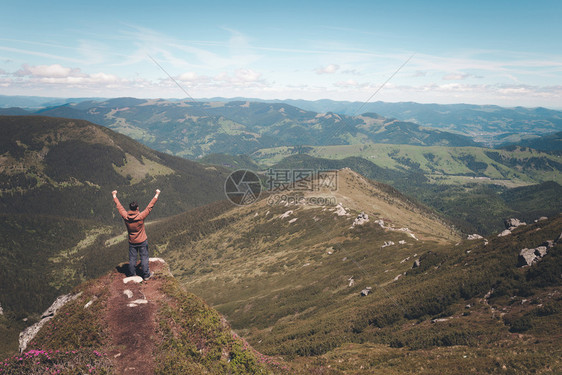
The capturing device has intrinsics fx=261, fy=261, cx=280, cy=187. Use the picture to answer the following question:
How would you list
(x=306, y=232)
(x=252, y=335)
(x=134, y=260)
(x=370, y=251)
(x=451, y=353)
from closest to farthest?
(x=134, y=260)
(x=451, y=353)
(x=252, y=335)
(x=370, y=251)
(x=306, y=232)

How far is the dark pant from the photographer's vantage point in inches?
941

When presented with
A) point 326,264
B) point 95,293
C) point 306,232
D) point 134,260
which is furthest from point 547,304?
point 306,232

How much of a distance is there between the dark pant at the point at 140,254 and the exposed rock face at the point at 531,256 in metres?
69.0

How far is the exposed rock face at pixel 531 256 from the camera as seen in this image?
52309 mm

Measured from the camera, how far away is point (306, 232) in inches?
7638

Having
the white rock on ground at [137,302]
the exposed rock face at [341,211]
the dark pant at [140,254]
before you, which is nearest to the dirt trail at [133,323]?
the white rock on ground at [137,302]

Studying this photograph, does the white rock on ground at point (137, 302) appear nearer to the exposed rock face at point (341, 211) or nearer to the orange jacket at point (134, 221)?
the orange jacket at point (134, 221)

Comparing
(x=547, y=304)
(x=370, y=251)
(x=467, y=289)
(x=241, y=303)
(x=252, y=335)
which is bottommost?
(x=241, y=303)

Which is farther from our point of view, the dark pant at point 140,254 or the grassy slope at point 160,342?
the dark pant at point 140,254

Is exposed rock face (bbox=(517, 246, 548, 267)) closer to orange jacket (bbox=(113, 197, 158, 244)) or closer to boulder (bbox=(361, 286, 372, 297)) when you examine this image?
boulder (bbox=(361, 286, 372, 297))

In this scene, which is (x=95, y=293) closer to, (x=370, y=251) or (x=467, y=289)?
(x=467, y=289)

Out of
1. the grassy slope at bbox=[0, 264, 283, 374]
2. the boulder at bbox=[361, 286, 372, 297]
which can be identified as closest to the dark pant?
the grassy slope at bbox=[0, 264, 283, 374]

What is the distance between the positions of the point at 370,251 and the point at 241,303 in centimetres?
6724

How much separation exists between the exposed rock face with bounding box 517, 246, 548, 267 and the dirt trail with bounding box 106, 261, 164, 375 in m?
67.9
